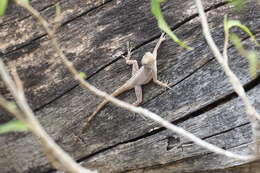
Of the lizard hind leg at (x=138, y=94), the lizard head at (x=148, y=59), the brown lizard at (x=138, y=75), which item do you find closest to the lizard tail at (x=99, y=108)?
the brown lizard at (x=138, y=75)

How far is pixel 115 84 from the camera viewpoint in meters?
2.86

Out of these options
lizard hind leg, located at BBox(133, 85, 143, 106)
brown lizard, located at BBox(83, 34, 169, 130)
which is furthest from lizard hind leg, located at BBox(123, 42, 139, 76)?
lizard hind leg, located at BBox(133, 85, 143, 106)

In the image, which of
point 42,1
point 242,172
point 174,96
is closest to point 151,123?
point 174,96

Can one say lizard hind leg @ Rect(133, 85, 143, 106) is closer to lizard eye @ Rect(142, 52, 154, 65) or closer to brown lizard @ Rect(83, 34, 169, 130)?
brown lizard @ Rect(83, 34, 169, 130)

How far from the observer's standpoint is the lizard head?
2.78m

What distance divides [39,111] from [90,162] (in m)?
0.60

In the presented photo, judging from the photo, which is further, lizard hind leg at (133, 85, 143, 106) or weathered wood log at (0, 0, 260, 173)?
lizard hind leg at (133, 85, 143, 106)

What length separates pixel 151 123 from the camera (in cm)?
278

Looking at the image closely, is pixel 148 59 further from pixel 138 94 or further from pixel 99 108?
pixel 99 108

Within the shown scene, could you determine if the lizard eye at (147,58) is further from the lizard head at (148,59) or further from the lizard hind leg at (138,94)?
the lizard hind leg at (138,94)

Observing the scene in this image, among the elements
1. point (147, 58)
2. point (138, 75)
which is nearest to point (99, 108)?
point (138, 75)

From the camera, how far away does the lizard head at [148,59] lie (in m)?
2.78

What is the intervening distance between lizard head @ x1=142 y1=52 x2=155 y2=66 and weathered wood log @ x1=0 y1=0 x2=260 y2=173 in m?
0.06

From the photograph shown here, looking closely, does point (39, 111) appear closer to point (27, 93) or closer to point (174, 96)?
point (27, 93)
